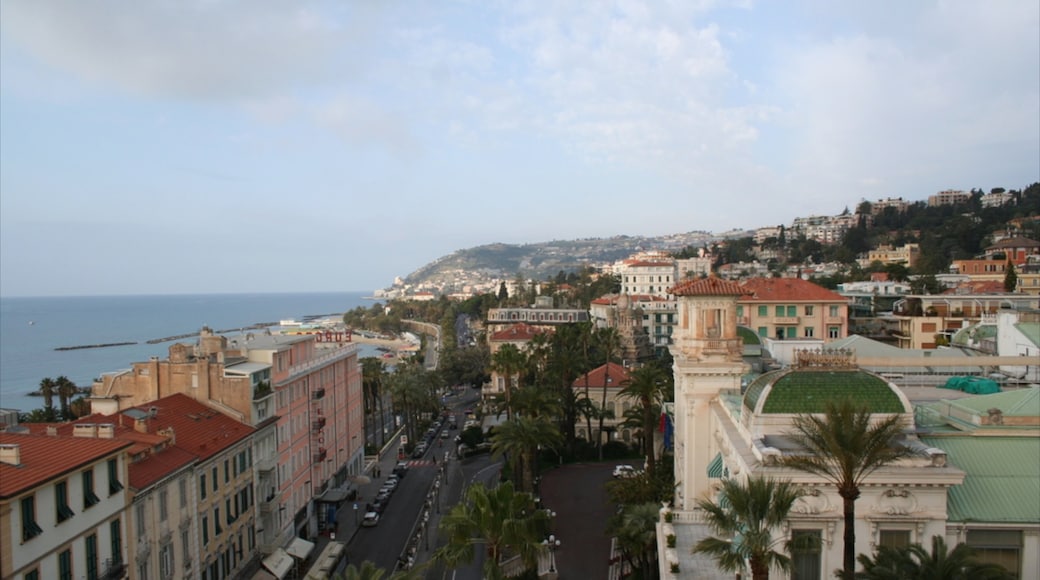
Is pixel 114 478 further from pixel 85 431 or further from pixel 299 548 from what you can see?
pixel 299 548

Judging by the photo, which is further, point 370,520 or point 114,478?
point 370,520


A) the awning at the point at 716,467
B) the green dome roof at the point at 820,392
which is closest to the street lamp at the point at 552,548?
the awning at the point at 716,467

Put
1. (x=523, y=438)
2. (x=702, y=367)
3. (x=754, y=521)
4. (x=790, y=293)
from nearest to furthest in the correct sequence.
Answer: (x=754, y=521)
(x=702, y=367)
(x=523, y=438)
(x=790, y=293)

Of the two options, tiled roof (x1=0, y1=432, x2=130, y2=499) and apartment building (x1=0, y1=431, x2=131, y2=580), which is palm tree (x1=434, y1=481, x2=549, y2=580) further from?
tiled roof (x1=0, y1=432, x2=130, y2=499)

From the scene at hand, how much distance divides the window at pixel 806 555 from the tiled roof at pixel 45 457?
18.8 m

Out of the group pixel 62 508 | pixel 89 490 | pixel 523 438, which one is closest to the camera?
pixel 62 508

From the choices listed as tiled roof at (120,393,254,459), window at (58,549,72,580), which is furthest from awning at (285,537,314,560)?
window at (58,549,72,580)

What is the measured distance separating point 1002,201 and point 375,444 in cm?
20323

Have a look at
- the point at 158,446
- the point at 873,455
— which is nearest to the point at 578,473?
the point at 158,446

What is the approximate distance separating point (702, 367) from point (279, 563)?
2143cm

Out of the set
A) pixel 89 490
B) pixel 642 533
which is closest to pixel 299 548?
pixel 89 490

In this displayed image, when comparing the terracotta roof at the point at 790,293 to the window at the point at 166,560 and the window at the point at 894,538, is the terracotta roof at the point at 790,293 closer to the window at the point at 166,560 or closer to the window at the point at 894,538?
the window at the point at 894,538

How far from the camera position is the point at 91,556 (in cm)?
2042

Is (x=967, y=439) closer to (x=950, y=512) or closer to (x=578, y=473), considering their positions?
(x=950, y=512)
